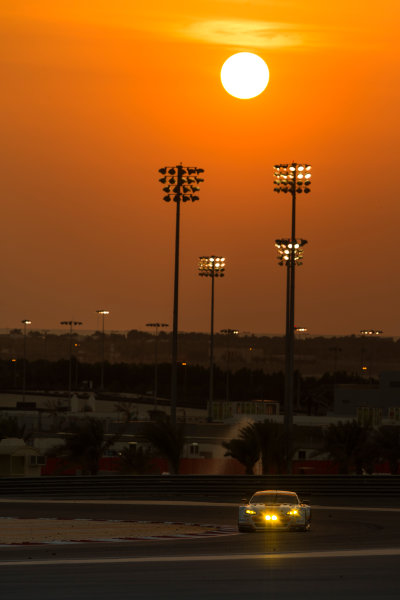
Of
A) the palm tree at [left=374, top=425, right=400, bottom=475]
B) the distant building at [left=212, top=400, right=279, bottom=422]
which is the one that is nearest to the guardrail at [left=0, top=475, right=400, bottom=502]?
the palm tree at [left=374, top=425, right=400, bottom=475]

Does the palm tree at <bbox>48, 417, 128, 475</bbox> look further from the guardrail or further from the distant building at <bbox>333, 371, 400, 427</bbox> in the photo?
the distant building at <bbox>333, 371, 400, 427</bbox>

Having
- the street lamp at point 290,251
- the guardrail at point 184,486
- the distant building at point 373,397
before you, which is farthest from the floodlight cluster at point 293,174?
the distant building at point 373,397

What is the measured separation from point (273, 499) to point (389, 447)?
29958 millimetres

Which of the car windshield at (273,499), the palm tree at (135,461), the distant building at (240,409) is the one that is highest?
the distant building at (240,409)

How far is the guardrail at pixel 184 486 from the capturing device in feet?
127

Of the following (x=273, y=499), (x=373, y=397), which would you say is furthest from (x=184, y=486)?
(x=373, y=397)

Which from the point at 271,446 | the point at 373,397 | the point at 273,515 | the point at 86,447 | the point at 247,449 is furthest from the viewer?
the point at 373,397

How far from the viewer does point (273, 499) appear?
2720 cm

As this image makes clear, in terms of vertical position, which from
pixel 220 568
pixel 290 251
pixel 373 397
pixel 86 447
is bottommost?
pixel 220 568

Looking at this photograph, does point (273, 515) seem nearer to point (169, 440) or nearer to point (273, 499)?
point (273, 499)

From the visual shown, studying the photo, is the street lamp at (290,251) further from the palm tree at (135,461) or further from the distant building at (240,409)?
the distant building at (240,409)

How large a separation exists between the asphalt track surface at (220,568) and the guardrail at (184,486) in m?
11.4

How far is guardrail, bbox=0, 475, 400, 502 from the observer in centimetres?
3884

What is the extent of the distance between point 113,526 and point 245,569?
10753 millimetres
